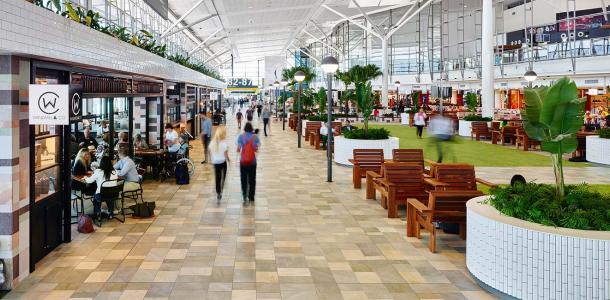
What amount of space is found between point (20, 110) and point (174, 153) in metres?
8.58

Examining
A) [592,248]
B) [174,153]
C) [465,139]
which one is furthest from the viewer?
[465,139]

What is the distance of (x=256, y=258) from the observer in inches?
299

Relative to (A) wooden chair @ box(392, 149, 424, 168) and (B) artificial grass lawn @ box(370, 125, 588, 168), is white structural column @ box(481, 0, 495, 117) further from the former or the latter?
(A) wooden chair @ box(392, 149, 424, 168)

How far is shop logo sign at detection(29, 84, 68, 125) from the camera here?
6797 millimetres

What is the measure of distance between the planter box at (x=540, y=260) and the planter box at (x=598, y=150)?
1392cm

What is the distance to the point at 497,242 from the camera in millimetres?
6121

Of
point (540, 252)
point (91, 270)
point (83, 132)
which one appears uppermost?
point (83, 132)

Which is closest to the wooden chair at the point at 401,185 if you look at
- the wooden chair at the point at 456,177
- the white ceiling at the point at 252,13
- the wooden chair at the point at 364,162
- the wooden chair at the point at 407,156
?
the wooden chair at the point at 456,177

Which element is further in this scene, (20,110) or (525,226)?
(20,110)

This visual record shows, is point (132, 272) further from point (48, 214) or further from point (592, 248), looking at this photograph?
point (592, 248)

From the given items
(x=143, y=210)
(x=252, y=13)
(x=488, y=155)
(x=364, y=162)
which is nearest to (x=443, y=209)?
(x=143, y=210)

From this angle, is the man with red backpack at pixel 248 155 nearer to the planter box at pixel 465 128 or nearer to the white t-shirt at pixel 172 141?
the white t-shirt at pixel 172 141

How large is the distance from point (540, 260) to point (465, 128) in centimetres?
2556

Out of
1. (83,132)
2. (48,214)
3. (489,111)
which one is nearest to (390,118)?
(489,111)
